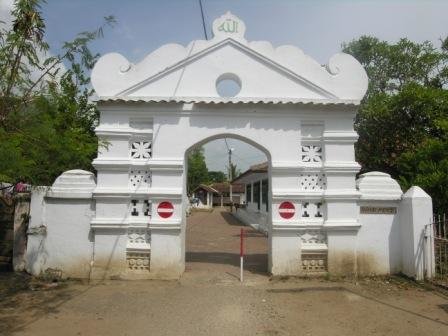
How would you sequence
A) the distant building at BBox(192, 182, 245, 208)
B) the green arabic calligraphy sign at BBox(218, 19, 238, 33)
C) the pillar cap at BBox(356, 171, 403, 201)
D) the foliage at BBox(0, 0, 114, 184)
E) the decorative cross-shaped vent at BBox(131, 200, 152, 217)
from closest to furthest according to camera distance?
the foliage at BBox(0, 0, 114, 184), the decorative cross-shaped vent at BBox(131, 200, 152, 217), the pillar cap at BBox(356, 171, 403, 201), the green arabic calligraphy sign at BBox(218, 19, 238, 33), the distant building at BBox(192, 182, 245, 208)

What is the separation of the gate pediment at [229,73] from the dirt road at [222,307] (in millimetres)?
3699

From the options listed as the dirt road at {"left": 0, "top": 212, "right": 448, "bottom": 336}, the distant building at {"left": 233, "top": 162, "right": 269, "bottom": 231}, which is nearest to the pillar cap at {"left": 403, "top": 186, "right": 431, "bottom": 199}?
the dirt road at {"left": 0, "top": 212, "right": 448, "bottom": 336}

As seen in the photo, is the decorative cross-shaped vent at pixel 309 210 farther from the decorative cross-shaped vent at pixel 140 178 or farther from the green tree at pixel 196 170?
the green tree at pixel 196 170

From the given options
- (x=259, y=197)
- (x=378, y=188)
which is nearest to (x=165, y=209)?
(x=378, y=188)

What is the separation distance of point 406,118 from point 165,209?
10568mm

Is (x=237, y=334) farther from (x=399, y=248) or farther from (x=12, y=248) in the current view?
(x=12, y=248)

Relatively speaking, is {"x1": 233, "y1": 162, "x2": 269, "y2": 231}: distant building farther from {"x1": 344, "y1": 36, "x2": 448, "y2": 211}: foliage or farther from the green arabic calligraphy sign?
the green arabic calligraphy sign

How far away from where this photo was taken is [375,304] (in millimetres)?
6715

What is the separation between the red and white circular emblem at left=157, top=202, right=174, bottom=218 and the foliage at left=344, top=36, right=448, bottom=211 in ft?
21.1

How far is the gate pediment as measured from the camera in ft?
27.3

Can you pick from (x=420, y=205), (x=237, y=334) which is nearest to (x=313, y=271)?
(x=420, y=205)

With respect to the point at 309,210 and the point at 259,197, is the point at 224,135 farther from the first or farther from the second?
the point at 259,197

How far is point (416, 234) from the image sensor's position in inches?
313

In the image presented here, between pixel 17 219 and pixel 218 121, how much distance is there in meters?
4.59
